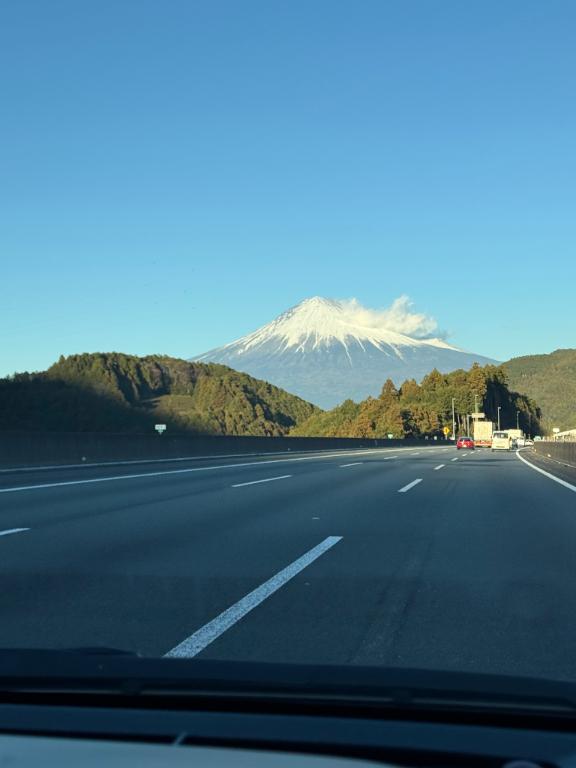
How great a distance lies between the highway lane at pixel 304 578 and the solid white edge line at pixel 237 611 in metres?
0.04

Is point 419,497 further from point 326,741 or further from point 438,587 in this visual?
point 326,741

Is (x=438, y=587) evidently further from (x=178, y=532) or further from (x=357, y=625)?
(x=178, y=532)

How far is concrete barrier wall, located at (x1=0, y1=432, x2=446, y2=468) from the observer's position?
25434 millimetres

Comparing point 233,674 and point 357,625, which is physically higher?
point 233,674

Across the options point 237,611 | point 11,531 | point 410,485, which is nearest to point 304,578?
point 237,611

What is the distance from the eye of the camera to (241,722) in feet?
8.88

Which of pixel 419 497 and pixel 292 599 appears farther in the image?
pixel 419 497

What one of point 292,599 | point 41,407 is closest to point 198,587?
point 292,599

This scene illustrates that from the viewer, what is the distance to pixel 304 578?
7.98 m

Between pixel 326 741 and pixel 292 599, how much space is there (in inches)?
183

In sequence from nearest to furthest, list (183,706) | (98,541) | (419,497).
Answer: (183,706), (98,541), (419,497)

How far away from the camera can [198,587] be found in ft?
24.8

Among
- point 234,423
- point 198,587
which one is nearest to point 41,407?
point 234,423

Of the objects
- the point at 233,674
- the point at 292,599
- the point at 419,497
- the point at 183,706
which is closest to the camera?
the point at 183,706
